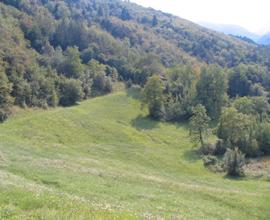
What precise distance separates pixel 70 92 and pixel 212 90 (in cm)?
4092

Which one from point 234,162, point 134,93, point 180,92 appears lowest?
point 134,93

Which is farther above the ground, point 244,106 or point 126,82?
point 244,106

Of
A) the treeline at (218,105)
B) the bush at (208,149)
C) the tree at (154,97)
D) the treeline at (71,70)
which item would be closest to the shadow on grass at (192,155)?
the bush at (208,149)

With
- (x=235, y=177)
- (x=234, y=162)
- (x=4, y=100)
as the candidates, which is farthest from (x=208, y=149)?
(x=4, y=100)

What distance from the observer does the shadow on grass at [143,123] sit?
9294cm

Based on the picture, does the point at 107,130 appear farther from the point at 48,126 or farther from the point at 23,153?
the point at 23,153

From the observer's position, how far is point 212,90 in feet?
376

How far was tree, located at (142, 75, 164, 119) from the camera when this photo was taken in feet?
332

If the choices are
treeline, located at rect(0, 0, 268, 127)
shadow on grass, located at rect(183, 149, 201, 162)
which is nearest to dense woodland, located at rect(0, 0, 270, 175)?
treeline, located at rect(0, 0, 268, 127)

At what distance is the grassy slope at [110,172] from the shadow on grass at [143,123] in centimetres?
25

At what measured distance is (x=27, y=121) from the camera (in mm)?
73750

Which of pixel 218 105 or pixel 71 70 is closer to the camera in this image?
pixel 218 105

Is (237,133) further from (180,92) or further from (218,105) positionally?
(180,92)

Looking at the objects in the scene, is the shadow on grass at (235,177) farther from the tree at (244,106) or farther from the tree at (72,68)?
the tree at (72,68)
